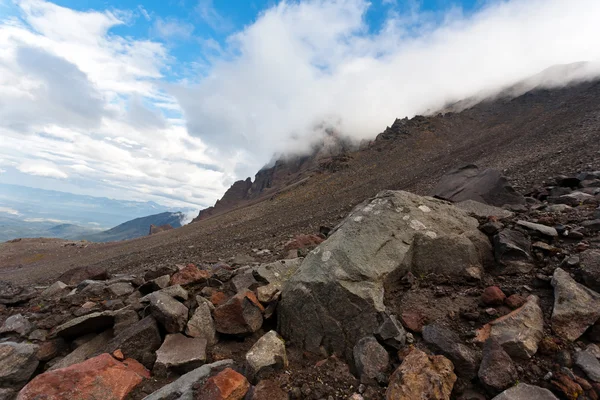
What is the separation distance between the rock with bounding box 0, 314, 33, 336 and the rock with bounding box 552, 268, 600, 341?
8.91 metres

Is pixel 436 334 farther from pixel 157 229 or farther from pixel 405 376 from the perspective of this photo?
pixel 157 229

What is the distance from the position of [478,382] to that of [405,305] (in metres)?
1.51

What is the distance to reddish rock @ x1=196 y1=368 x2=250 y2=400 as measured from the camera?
3.82 meters

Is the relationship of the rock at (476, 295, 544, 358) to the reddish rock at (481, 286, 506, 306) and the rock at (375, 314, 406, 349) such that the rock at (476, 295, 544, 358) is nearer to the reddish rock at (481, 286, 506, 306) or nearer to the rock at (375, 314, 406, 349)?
the reddish rock at (481, 286, 506, 306)

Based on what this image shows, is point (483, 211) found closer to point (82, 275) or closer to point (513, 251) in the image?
point (513, 251)

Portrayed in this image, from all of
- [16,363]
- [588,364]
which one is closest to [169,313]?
[16,363]

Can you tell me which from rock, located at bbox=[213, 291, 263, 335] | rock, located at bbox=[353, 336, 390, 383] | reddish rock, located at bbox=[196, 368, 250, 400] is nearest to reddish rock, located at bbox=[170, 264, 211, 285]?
rock, located at bbox=[213, 291, 263, 335]

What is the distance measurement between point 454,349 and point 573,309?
1.60m

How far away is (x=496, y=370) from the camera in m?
3.57

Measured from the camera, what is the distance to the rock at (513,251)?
17.4 feet

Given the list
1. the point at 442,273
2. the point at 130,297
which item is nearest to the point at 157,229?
the point at 130,297

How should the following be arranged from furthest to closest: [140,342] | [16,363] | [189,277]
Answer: [189,277] → [140,342] → [16,363]

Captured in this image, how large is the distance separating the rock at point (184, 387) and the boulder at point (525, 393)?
11.4 ft

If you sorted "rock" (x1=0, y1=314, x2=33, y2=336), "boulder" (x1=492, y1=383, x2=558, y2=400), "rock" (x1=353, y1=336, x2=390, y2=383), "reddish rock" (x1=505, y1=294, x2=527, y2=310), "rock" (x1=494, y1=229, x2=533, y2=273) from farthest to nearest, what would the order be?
"rock" (x1=0, y1=314, x2=33, y2=336)
"rock" (x1=494, y1=229, x2=533, y2=273)
"reddish rock" (x1=505, y1=294, x2=527, y2=310)
"rock" (x1=353, y1=336, x2=390, y2=383)
"boulder" (x1=492, y1=383, x2=558, y2=400)
